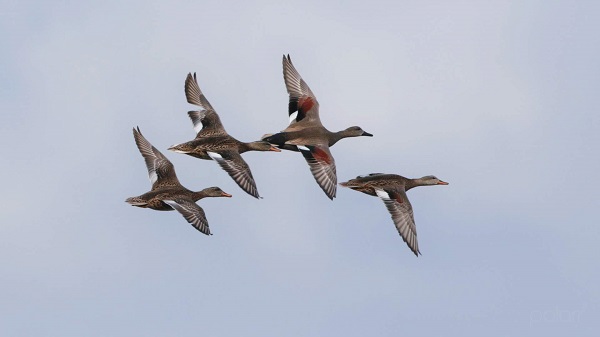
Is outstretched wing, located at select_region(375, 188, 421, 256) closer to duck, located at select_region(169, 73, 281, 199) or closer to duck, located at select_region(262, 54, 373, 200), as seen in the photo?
duck, located at select_region(262, 54, 373, 200)

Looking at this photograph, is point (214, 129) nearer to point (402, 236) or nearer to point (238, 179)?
point (238, 179)

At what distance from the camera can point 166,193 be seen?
37406mm

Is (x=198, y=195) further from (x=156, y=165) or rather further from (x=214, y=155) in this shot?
(x=156, y=165)

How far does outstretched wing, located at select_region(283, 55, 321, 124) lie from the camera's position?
133ft

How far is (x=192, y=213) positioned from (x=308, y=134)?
5.18 metres

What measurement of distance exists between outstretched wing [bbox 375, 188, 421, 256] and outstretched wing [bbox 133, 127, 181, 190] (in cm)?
590

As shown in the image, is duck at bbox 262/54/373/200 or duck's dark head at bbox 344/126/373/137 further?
duck's dark head at bbox 344/126/373/137

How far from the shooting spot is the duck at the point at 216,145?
37.7m

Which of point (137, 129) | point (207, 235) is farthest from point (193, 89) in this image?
point (207, 235)

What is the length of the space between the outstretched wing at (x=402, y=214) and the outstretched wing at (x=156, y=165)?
590 cm

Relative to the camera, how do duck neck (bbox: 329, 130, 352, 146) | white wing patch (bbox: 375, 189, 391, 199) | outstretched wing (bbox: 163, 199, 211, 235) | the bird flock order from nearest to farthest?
outstretched wing (bbox: 163, 199, 211, 235), the bird flock, white wing patch (bbox: 375, 189, 391, 199), duck neck (bbox: 329, 130, 352, 146)

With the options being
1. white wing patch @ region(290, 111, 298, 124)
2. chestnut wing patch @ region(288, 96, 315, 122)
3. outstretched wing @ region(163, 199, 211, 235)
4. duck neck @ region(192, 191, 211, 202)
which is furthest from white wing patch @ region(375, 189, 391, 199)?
outstretched wing @ region(163, 199, 211, 235)

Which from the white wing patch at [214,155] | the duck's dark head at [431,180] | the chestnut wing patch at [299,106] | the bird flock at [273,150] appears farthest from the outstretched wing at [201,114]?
the duck's dark head at [431,180]

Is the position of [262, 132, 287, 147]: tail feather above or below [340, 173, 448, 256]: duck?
above
